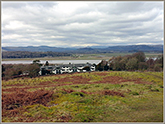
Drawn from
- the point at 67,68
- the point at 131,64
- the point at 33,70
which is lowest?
the point at 67,68

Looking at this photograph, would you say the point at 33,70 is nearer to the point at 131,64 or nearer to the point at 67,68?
the point at 67,68

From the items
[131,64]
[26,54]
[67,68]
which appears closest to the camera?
[26,54]

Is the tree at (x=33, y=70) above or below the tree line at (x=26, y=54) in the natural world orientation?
below

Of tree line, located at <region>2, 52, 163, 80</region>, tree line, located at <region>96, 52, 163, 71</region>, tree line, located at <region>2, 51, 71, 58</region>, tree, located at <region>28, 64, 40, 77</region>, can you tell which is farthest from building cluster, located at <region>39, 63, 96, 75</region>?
tree line, located at <region>2, 51, 71, 58</region>

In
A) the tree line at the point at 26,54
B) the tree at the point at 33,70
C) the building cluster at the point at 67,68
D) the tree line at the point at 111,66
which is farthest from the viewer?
the building cluster at the point at 67,68

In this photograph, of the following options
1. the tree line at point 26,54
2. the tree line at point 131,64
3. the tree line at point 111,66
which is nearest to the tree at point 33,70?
the tree line at point 111,66

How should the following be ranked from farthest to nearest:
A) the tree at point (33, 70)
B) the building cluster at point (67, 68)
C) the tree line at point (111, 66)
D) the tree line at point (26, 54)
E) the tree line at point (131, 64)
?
the tree line at point (131, 64), the building cluster at point (67, 68), the tree line at point (26, 54), the tree at point (33, 70), the tree line at point (111, 66)

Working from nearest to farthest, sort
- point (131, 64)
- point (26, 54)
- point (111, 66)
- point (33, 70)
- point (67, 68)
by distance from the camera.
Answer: point (33, 70) < point (26, 54) < point (131, 64) < point (67, 68) < point (111, 66)

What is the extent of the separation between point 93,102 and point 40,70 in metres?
25.5

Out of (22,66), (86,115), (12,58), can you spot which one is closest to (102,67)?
(22,66)

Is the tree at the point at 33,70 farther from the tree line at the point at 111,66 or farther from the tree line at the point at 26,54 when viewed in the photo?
the tree line at the point at 26,54

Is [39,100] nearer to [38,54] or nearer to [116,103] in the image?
[116,103]

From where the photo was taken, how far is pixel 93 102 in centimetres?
895

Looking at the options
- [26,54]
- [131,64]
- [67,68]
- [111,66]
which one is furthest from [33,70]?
[131,64]
